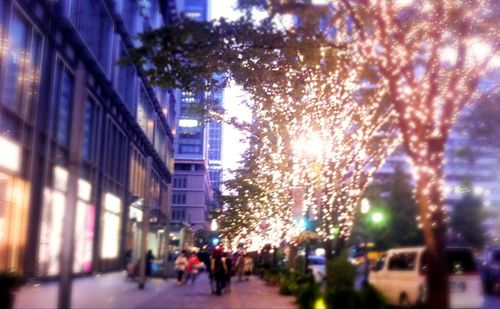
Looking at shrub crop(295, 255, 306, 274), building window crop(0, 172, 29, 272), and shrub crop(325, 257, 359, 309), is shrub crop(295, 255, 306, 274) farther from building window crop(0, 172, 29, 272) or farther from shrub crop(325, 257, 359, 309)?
shrub crop(325, 257, 359, 309)

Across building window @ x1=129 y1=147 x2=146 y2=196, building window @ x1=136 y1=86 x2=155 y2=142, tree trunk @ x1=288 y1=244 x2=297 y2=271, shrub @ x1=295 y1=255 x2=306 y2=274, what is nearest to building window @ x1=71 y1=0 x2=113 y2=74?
building window @ x1=136 y1=86 x2=155 y2=142

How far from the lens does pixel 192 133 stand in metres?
137

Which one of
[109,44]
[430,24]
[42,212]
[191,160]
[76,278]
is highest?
[191,160]

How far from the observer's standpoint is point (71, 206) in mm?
10266

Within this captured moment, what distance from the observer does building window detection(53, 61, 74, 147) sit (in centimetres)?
2588

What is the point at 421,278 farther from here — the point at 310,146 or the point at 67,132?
the point at 67,132

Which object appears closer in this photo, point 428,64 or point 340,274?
point 428,64

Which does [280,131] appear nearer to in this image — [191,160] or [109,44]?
[109,44]

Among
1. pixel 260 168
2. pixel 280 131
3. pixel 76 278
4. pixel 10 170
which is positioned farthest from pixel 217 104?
pixel 76 278

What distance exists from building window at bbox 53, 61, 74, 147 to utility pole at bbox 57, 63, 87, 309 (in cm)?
1565

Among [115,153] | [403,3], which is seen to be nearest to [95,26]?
[115,153]

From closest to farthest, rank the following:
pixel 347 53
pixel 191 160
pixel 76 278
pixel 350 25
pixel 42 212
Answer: pixel 347 53, pixel 350 25, pixel 42 212, pixel 76 278, pixel 191 160

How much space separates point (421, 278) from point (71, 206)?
29.4 feet

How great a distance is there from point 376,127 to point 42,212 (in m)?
13.3
